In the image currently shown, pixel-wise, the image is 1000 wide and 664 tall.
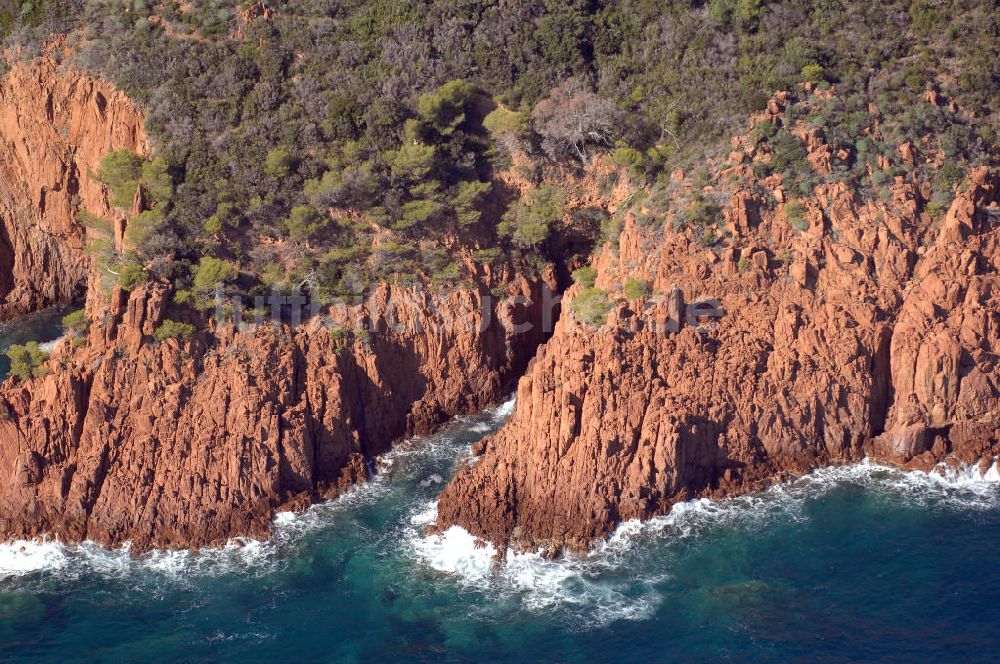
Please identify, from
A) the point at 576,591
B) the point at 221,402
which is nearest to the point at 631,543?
the point at 576,591

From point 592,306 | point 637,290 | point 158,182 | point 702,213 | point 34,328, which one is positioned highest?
point 158,182

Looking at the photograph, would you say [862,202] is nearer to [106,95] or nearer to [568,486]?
[568,486]

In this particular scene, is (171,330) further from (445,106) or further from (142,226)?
(445,106)

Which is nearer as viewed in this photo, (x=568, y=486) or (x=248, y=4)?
(x=568, y=486)

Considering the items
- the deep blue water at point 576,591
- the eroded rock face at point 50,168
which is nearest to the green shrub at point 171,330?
the deep blue water at point 576,591

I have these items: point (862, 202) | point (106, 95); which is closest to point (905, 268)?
point (862, 202)
